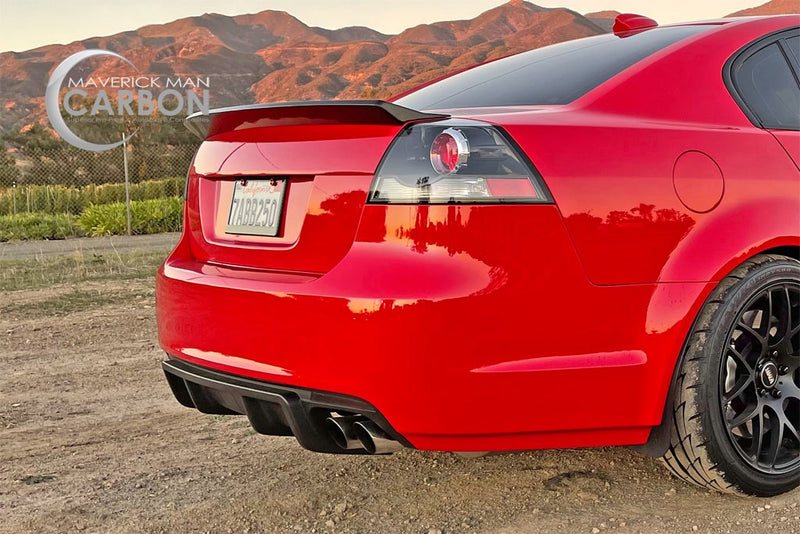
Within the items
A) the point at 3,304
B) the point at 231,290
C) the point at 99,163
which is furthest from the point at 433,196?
the point at 99,163

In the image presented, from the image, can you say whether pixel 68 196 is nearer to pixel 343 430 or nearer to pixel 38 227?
pixel 38 227

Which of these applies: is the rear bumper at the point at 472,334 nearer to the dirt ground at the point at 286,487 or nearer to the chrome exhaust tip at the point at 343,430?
the chrome exhaust tip at the point at 343,430

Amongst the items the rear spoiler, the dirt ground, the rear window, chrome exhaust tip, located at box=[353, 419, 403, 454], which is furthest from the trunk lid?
the dirt ground

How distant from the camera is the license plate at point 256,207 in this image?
8.72ft

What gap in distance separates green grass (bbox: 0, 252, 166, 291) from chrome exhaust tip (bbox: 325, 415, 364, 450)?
261 inches

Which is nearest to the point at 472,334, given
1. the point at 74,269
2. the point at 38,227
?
the point at 74,269

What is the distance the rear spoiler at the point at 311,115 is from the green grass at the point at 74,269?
6.15m

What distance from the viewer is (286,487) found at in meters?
3.10

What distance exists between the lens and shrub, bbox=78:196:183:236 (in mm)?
16172

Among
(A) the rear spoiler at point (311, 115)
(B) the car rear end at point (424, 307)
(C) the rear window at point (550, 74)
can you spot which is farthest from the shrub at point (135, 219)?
(B) the car rear end at point (424, 307)

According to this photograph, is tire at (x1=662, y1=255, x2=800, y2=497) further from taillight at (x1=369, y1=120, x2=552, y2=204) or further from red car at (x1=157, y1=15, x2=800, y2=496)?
taillight at (x1=369, y1=120, x2=552, y2=204)

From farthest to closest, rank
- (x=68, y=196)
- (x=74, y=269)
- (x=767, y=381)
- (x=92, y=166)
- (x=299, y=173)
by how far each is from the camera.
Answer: (x=92, y=166), (x=68, y=196), (x=74, y=269), (x=767, y=381), (x=299, y=173)

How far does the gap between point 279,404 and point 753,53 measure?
2.03 metres

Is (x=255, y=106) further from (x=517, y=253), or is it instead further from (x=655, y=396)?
(x=655, y=396)
